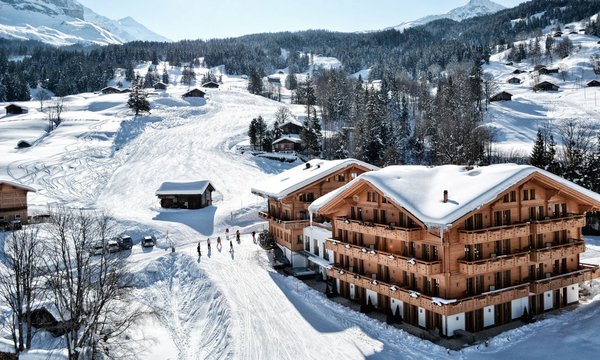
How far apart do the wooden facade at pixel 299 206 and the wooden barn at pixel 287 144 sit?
151 ft

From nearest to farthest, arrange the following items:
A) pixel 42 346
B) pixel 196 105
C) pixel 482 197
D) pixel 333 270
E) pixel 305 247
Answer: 1. pixel 482 197
2. pixel 42 346
3. pixel 333 270
4. pixel 305 247
5. pixel 196 105

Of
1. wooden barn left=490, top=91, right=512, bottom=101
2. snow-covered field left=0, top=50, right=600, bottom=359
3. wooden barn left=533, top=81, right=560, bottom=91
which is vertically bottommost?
snow-covered field left=0, top=50, right=600, bottom=359

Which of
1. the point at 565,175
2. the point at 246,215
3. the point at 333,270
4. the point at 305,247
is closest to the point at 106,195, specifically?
the point at 246,215

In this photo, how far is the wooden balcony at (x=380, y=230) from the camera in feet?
96.4

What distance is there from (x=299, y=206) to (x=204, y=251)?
10590 millimetres

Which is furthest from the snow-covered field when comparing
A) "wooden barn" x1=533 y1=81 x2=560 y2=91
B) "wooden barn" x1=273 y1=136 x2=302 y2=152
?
"wooden barn" x1=533 y1=81 x2=560 y2=91

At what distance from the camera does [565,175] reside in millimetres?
59969

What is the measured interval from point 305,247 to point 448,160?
42367 millimetres

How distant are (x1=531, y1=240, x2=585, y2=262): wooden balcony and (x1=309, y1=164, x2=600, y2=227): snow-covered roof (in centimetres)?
349

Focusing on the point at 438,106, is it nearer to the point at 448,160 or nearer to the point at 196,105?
the point at 448,160

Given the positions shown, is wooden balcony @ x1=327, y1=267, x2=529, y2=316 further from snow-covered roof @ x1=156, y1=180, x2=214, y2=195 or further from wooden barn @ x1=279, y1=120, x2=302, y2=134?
wooden barn @ x1=279, y1=120, x2=302, y2=134

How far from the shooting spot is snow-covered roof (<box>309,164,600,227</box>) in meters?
27.0

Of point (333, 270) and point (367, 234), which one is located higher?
point (367, 234)

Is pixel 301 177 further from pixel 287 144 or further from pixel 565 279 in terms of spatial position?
pixel 287 144
